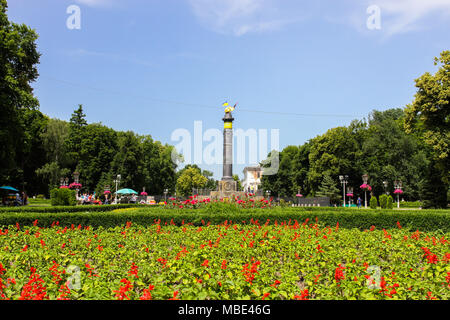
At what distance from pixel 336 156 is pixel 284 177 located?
63.8 feet

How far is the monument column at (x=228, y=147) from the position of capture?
32.3 metres

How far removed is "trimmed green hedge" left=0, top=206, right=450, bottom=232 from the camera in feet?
46.4

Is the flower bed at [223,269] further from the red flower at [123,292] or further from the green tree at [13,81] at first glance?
the green tree at [13,81]

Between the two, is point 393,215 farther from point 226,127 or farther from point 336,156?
point 336,156

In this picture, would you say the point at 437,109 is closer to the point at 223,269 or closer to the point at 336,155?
the point at 336,155

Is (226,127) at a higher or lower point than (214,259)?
higher

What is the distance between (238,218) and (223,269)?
27.7 feet

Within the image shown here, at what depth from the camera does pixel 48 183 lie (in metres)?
50.6

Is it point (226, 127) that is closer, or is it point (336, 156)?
point (226, 127)

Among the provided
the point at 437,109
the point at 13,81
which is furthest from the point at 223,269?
the point at 437,109

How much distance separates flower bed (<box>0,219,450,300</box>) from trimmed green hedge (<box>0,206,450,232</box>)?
9.85 feet

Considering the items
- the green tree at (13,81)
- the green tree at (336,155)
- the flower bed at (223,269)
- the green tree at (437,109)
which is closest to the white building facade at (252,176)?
the green tree at (336,155)

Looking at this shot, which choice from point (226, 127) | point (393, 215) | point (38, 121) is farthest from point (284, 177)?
point (393, 215)

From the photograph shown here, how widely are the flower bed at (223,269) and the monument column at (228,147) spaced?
2119 cm
